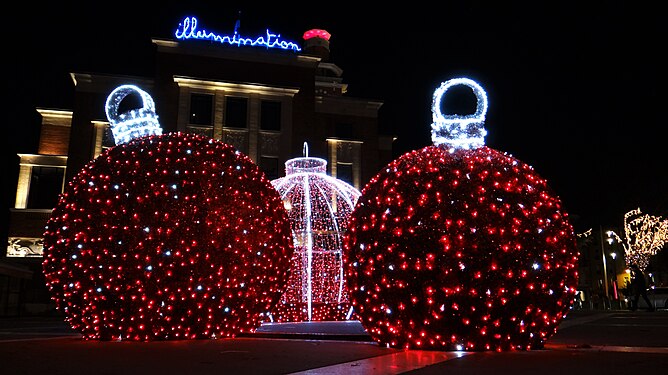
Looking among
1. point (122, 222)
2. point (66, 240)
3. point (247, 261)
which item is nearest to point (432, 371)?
point (247, 261)

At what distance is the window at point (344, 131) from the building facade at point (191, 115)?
1501 mm

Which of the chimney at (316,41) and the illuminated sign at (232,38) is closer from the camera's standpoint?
the illuminated sign at (232,38)

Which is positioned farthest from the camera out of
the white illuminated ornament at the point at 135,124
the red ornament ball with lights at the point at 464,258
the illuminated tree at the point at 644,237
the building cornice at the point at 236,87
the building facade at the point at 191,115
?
the building cornice at the point at 236,87

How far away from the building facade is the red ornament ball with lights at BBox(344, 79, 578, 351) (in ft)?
69.5

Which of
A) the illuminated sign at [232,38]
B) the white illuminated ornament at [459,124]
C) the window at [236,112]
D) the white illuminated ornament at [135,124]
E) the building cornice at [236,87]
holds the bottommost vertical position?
the white illuminated ornament at [459,124]

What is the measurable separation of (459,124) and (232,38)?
23848mm

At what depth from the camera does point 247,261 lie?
336 inches

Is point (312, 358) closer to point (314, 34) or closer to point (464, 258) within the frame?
point (464, 258)

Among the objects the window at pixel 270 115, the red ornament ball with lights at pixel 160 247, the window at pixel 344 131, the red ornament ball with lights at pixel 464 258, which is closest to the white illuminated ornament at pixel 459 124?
the red ornament ball with lights at pixel 464 258

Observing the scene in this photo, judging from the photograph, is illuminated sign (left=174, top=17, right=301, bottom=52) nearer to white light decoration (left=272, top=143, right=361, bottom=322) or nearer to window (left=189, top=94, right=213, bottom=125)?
window (left=189, top=94, right=213, bottom=125)

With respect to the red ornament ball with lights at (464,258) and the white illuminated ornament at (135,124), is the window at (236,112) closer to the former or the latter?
the white illuminated ornament at (135,124)

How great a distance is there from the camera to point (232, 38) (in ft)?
96.7

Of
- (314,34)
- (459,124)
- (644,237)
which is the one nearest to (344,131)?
(644,237)

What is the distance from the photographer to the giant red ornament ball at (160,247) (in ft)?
26.1
